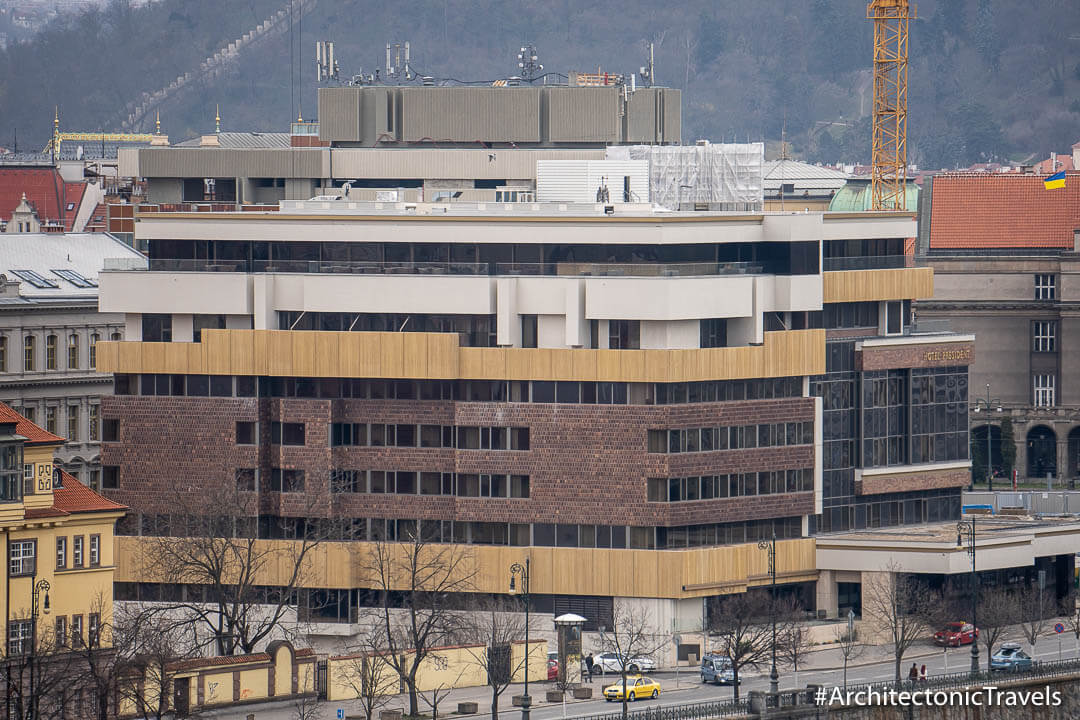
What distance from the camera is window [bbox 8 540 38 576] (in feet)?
464

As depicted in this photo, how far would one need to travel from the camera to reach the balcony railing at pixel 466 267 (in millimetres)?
167625

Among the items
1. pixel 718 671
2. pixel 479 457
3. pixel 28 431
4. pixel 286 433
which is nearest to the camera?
pixel 28 431

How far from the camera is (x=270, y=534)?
563ft

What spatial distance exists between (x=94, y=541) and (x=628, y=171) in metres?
53.5

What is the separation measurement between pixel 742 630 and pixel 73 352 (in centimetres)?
5888

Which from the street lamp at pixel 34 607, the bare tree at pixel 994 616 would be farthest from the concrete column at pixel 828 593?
the street lamp at pixel 34 607

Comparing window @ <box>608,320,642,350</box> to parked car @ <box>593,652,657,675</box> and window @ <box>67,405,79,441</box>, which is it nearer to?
parked car @ <box>593,652,657,675</box>

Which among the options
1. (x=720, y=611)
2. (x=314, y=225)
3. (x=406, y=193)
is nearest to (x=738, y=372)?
(x=720, y=611)

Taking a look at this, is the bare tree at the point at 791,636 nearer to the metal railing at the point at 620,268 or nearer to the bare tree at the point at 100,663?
the metal railing at the point at 620,268

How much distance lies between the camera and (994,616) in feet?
535

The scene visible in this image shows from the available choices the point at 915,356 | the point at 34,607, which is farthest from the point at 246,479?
the point at 915,356

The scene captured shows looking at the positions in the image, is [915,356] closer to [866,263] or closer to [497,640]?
[866,263]

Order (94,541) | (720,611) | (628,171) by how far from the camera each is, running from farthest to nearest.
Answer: (628,171), (720,611), (94,541)

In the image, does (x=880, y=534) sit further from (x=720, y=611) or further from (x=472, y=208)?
(x=472, y=208)
